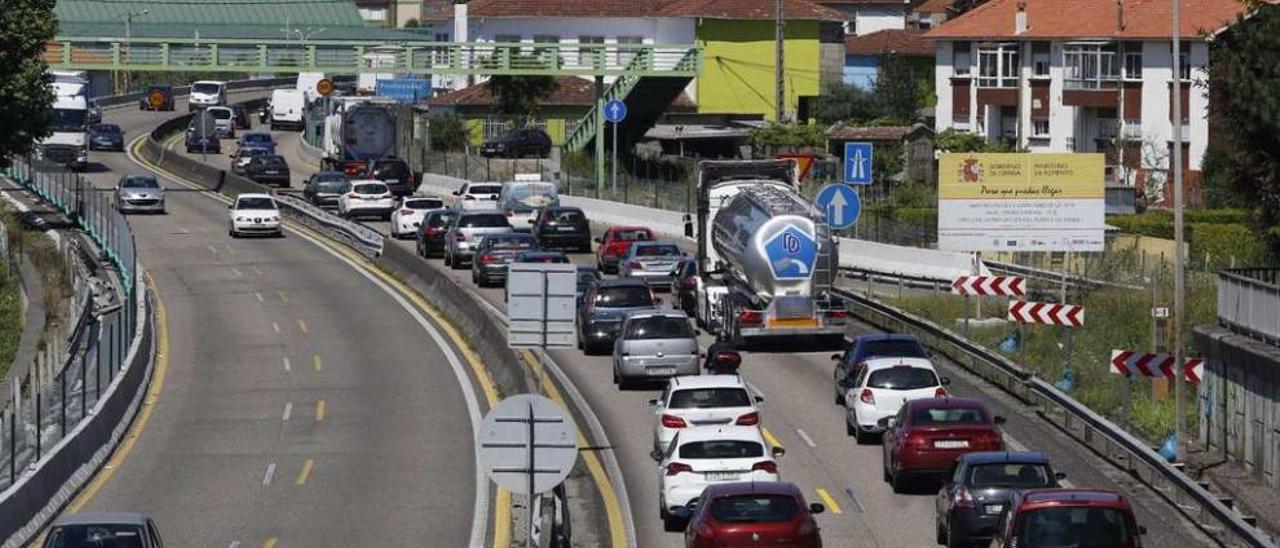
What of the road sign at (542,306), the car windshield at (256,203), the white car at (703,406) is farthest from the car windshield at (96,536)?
the car windshield at (256,203)

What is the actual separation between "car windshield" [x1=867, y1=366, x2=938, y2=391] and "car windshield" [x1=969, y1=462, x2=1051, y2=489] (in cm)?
767

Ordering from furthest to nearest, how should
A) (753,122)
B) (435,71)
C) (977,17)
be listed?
(753,122) < (977,17) < (435,71)

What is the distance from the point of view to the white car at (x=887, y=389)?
35438 mm

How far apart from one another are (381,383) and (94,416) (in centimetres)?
887

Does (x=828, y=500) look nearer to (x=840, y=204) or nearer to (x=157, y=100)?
(x=840, y=204)

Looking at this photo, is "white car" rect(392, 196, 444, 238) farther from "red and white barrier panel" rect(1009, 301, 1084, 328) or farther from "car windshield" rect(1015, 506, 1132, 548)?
"car windshield" rect(1015, 506, 1132, 548)

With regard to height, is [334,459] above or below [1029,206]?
below

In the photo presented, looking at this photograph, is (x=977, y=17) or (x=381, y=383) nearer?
(x=381, y=383)

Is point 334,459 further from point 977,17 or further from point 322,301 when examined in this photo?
point 977,17

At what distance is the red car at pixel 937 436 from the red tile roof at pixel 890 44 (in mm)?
100288

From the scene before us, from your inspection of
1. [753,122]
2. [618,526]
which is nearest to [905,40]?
[753,122]

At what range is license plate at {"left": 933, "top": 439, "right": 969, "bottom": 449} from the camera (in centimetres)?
3122

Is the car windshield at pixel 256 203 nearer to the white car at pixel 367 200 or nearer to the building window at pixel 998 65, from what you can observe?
the white car at pixel 367 200

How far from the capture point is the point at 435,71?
272ft
